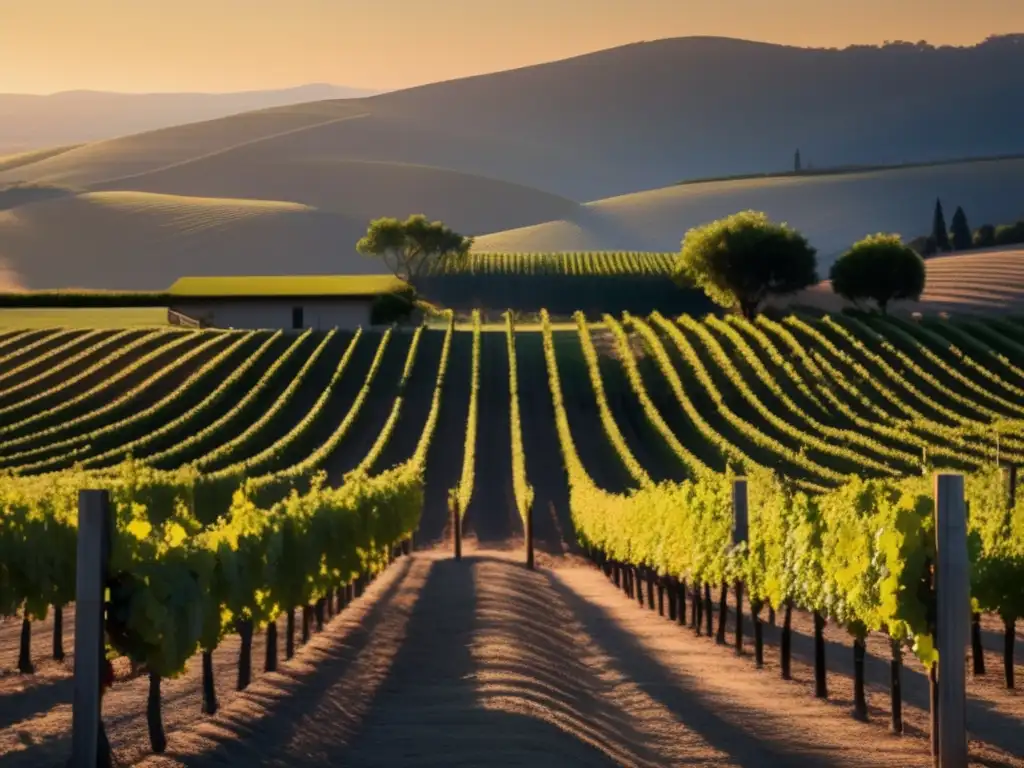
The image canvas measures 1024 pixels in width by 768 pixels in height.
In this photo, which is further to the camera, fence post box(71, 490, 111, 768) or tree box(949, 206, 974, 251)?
tree box(949, 206, 974, 251)

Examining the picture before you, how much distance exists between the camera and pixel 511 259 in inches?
5536

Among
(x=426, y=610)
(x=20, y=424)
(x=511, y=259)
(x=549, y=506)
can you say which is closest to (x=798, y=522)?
(x=426, y=610)

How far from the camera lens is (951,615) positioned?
1653 cm

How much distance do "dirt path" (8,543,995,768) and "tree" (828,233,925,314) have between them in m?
68.5

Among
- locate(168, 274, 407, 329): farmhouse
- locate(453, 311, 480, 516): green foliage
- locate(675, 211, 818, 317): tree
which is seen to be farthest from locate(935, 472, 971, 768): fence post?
locate(168, 274, 407, 329): farmhouse

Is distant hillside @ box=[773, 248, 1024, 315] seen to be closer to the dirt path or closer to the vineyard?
the vineyard

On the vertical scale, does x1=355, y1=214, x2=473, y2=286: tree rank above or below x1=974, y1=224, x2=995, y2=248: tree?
below

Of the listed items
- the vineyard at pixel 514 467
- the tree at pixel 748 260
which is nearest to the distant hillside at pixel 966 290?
the tree at pixel 748 260

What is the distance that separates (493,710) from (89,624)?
5084mm

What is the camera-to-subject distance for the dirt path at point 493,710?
16797 mm

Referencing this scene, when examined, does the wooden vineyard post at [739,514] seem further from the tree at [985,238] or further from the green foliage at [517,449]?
the tree at [985,238]

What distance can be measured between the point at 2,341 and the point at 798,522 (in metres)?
71.2

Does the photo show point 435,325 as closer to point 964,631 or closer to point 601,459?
point 601,459

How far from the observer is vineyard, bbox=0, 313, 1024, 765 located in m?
20.4
